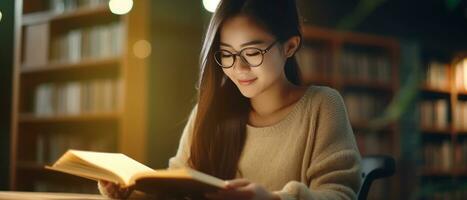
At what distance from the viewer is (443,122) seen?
15.3ft

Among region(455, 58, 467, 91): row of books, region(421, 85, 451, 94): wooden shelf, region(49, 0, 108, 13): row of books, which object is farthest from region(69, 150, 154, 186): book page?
region(421, 85, 451, 94): wooden shelf

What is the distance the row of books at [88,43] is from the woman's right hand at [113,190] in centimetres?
238

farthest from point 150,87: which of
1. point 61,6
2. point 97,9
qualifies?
point 61,6

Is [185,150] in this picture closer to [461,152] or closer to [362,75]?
[362,75]

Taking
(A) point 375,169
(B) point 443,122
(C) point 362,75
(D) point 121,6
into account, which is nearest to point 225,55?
(A) point 375,169

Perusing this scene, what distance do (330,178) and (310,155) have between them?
0.08 m

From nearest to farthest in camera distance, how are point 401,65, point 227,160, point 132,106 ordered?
1. point 227,160
2. point 132,106
3. point 401,65

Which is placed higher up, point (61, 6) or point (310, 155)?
point (61, 6)

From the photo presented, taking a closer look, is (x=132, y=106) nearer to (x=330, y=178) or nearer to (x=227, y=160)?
(x=227, y=160)

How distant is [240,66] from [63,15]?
2890mm

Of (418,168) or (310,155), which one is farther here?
(418,168)

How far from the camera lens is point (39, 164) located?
3.87 metres

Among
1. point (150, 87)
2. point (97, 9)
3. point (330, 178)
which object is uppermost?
point (97, 9)

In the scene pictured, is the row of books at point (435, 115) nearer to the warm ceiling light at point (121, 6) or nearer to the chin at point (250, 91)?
the warm ceiling light at point (121, 6)
